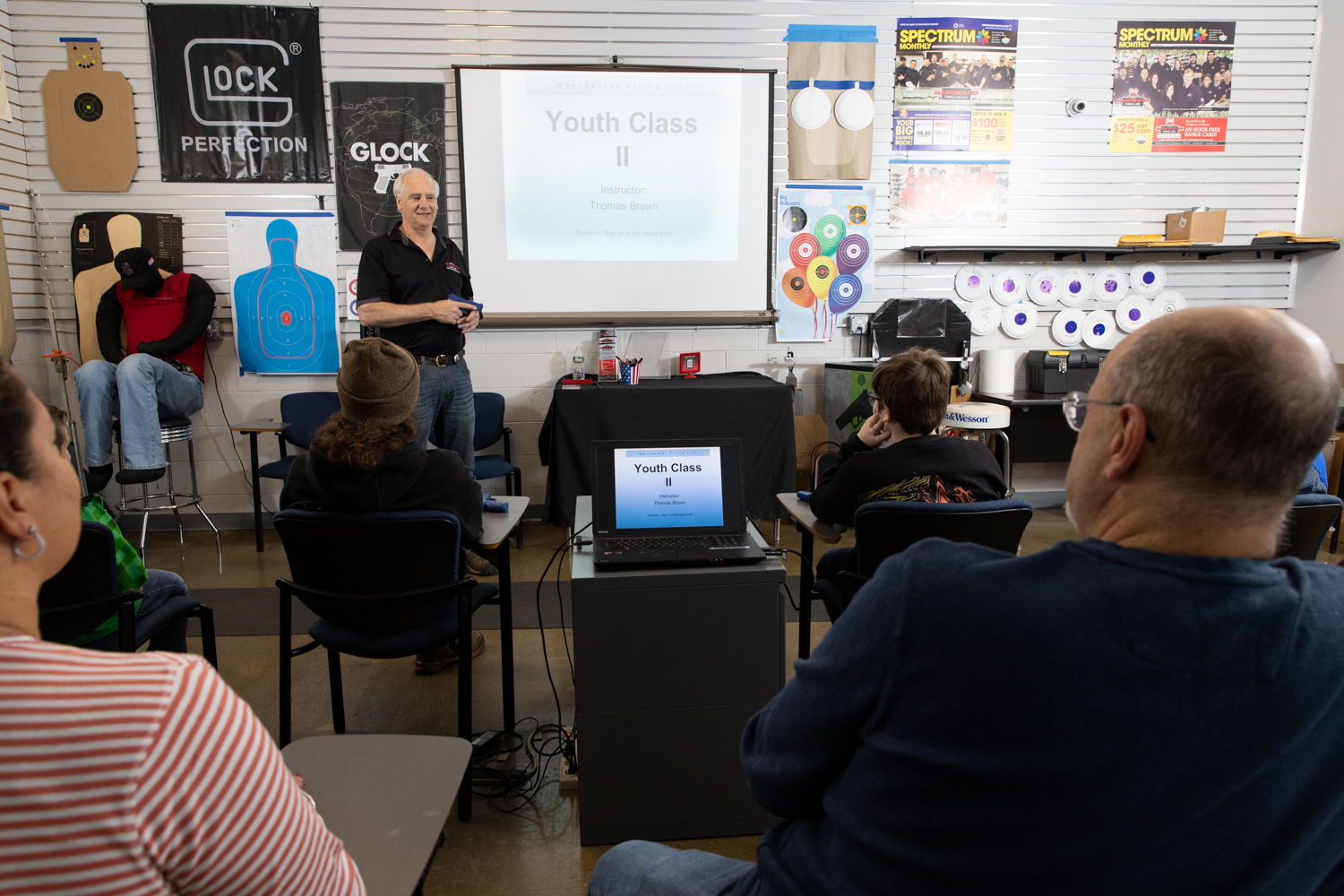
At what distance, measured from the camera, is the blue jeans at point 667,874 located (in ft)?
2.99

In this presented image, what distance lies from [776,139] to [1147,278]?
2.65 metres

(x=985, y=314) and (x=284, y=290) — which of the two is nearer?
(x=284, y=290)

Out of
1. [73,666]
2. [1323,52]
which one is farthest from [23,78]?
[1323,52]

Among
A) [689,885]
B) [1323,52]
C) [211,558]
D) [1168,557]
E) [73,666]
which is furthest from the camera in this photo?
[1323,52]

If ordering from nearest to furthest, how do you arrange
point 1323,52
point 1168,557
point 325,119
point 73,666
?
point 73,666
point 1168,557
point 325,119
point 1323,52

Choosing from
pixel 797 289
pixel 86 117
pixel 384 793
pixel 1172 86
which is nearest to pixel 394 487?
pixel 384 793

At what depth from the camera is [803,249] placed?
470 cm

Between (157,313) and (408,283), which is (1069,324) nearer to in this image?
(408,283)

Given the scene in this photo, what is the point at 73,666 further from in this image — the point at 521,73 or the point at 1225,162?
the point at 1225,162

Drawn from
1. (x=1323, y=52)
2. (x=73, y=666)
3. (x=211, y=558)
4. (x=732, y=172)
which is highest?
(x=1323, y=52)

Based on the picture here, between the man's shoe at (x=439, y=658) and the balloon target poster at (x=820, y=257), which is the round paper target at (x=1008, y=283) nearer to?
the balloon target poster at (x=820, y=257)

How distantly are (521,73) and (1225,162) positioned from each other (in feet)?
14.9

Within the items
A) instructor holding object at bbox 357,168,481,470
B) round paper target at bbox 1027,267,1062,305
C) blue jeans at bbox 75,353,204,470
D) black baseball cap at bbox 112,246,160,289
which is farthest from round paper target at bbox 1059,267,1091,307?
black baseball cap at bbox 112,246,160,289

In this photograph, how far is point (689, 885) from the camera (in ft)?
3.02
